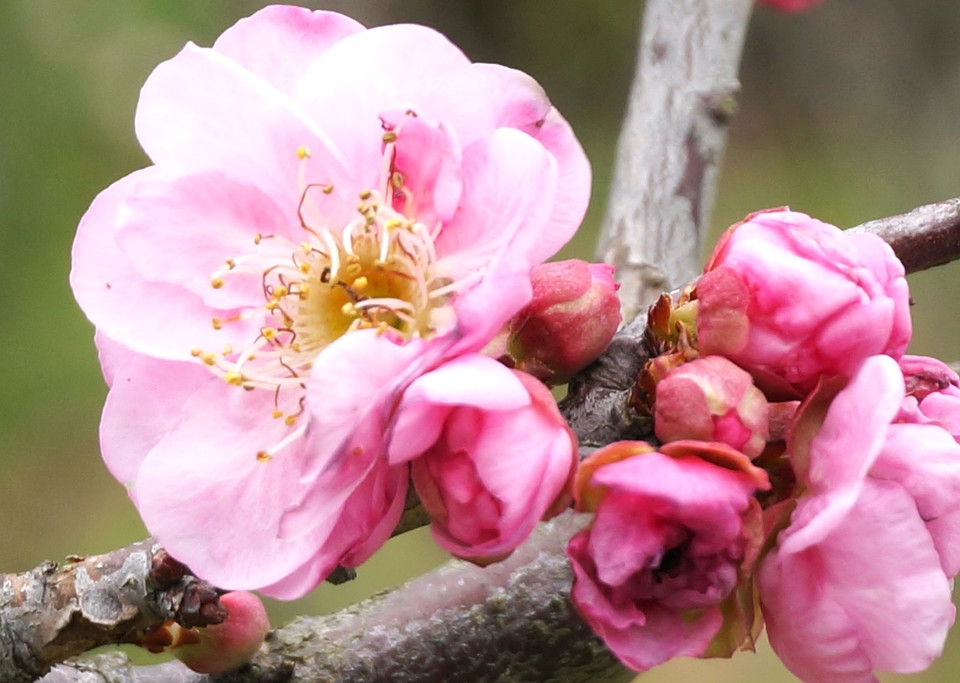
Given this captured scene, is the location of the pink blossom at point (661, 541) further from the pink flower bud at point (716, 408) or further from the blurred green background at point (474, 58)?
the blurred green background at point (474, 58)

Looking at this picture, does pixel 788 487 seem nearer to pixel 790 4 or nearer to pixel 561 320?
pixel 561 320

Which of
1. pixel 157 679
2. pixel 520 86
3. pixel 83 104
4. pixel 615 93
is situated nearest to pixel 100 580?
pixel 157 679

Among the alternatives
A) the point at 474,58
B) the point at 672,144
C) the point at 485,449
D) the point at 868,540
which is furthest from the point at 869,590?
the point at 474,58

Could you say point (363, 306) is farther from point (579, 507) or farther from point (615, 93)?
point (615, 93)

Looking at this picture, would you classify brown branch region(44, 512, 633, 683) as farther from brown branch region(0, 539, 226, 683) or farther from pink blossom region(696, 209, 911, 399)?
pink blossom region(696, 209, 911, 399)

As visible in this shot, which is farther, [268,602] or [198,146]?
[268,602]

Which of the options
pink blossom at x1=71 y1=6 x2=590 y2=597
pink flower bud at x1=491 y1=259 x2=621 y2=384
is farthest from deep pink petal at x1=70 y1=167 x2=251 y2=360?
pink flower bud at x1=491 y1=259 x2=621 y2=384
